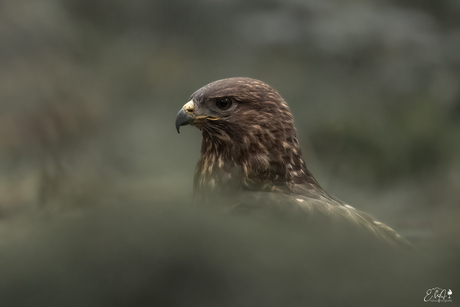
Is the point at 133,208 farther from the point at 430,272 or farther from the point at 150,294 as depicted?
the point at 430,272

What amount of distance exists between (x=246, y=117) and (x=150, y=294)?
131cm

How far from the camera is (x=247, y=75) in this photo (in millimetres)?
1646

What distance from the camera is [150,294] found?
0.26 m

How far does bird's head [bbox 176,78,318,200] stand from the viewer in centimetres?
151

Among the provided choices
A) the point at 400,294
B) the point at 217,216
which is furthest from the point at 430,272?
the point at 217,216

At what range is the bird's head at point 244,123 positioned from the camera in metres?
1.51

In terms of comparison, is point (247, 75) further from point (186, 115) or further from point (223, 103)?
point (186, 115)
